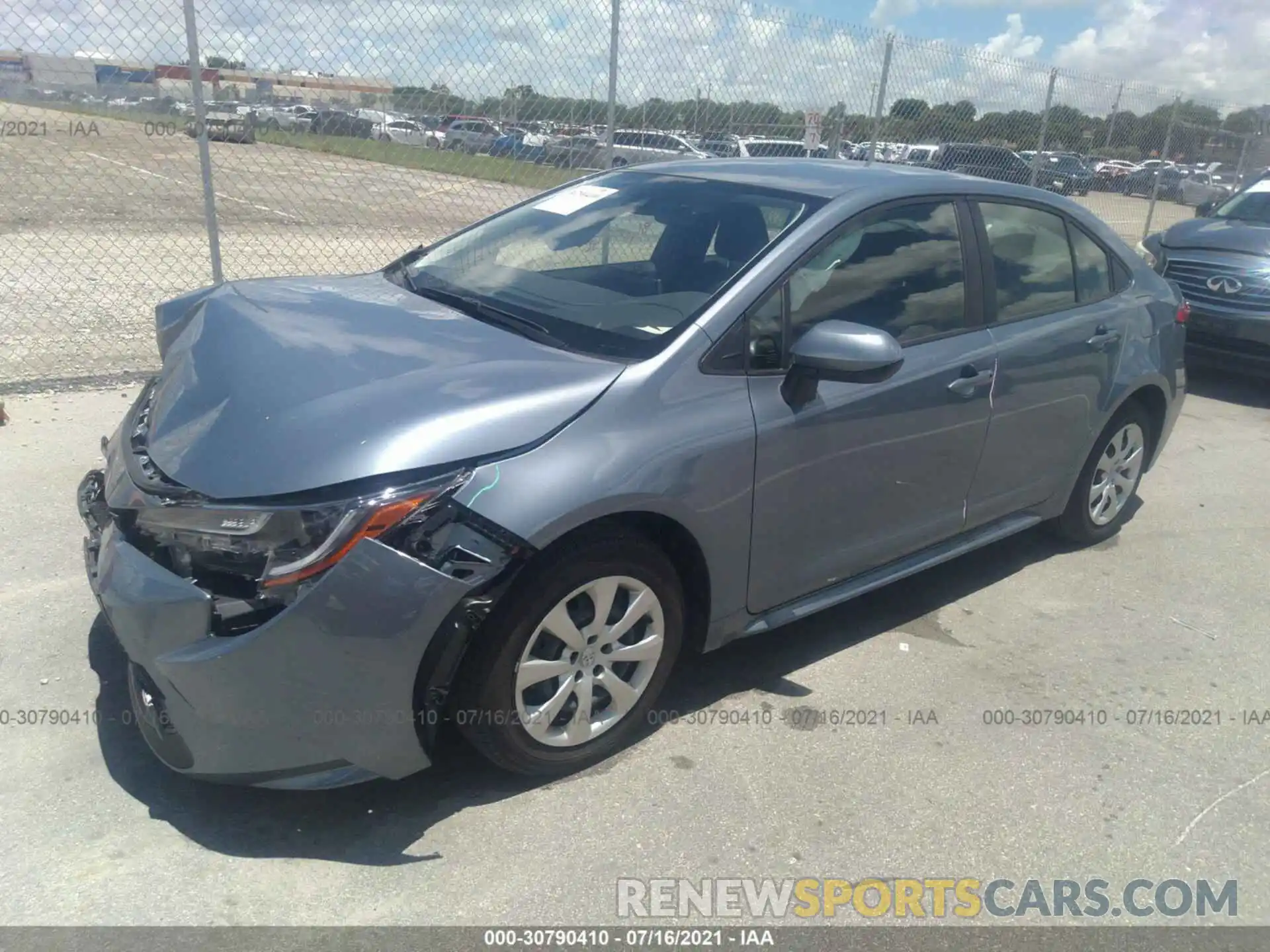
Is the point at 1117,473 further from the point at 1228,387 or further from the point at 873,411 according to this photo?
the point at 1228,387

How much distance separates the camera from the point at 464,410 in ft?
8.75

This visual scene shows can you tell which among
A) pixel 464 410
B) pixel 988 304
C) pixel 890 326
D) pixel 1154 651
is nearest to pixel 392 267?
pixel 464 410

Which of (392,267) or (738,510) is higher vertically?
(392,267)

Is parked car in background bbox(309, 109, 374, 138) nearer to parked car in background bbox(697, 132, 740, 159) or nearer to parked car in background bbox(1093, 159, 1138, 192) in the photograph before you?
parked car in background bbox(697, 132, 740, 159)

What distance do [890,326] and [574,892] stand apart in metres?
2.17

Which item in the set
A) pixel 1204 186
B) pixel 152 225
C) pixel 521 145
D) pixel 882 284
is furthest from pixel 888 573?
pixel 1204 186

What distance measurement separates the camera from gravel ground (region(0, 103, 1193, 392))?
7.32 meters

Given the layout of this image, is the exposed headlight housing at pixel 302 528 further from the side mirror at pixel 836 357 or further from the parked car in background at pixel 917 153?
the parked car in background at pixel 917 153

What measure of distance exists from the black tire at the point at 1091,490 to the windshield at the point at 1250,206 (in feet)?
17.0

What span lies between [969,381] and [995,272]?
0.55 m

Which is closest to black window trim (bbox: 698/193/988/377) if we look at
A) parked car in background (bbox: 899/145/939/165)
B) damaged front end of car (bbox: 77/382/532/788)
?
damaged front end of car (bbox: 77/382/532/788)

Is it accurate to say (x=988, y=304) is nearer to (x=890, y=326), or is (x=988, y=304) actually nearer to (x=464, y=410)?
(x=890, y=326)

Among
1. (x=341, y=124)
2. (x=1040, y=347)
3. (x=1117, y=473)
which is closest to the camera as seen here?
(x=1040, y=347)

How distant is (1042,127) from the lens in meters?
12.2
